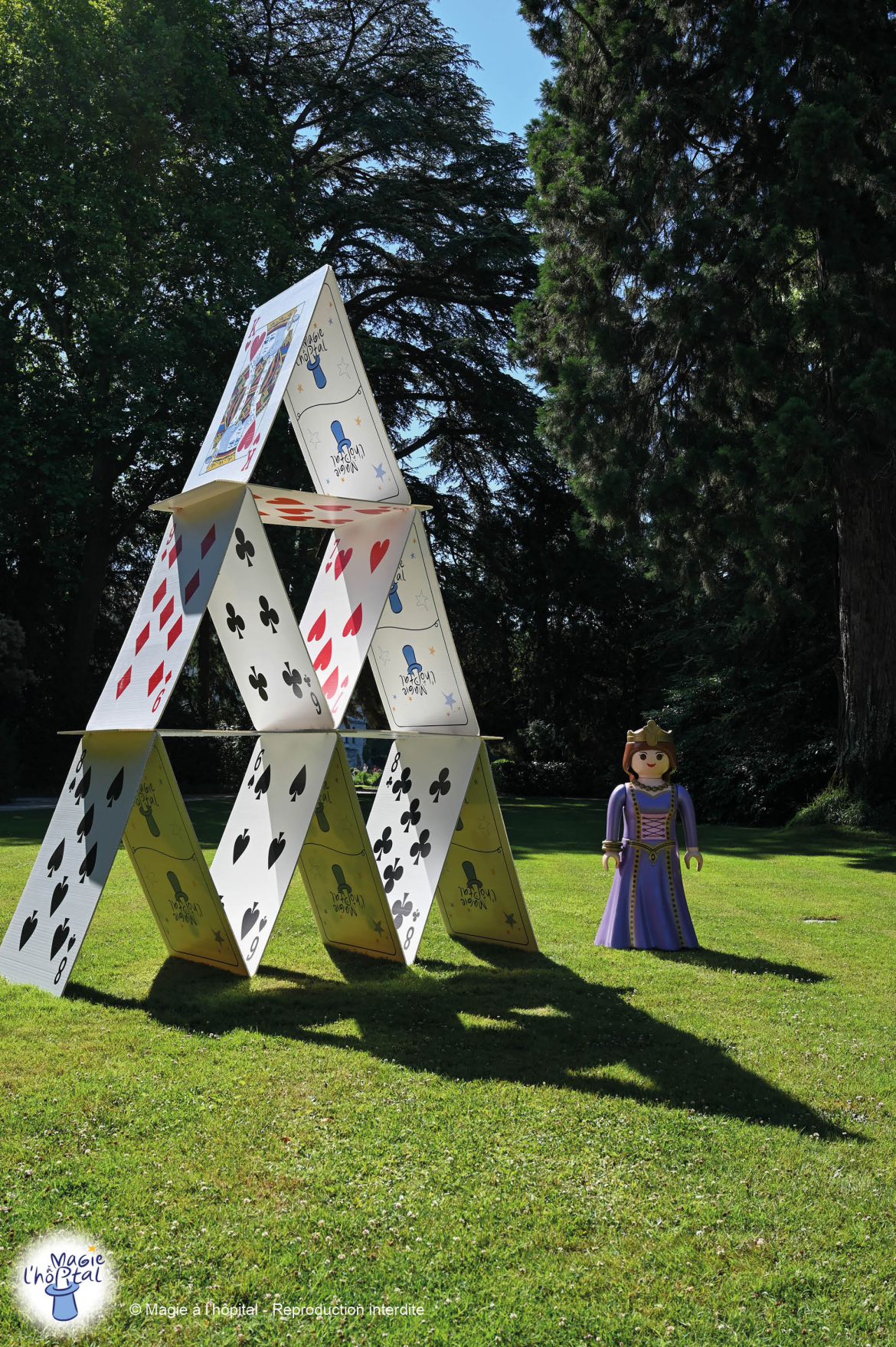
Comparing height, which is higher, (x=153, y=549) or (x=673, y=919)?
(x=153, y=549)

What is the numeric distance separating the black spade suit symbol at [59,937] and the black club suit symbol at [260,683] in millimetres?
1699

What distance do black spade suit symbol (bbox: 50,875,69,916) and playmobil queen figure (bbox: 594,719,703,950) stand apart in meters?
3.49

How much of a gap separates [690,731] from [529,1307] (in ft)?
59.0

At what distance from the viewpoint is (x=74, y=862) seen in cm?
586

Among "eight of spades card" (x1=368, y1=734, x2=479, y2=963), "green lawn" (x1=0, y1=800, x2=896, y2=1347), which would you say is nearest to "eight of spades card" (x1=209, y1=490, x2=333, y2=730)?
"eight of spades card" (x1=368, y1=734, x2=479, y2=963)

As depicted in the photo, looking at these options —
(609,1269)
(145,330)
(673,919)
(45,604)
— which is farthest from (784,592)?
(45,604)

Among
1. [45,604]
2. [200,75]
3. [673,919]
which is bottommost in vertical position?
[673,919]

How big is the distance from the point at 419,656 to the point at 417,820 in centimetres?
109

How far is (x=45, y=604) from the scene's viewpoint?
21.5m

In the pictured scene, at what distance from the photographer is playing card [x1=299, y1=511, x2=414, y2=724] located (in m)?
6.52

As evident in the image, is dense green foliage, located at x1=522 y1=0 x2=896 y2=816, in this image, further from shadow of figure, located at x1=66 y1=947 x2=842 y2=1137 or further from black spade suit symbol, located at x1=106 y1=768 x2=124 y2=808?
black spade suit symbol, located at x1=106 y1=768 x2=124 y2=808

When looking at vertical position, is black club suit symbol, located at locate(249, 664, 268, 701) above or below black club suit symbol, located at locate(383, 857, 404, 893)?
above

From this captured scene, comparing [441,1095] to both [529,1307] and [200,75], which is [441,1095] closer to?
[529,1307]

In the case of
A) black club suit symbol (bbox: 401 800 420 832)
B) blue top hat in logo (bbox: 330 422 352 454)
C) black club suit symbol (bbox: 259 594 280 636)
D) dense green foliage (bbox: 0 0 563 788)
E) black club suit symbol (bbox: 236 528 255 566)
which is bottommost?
black club suit symbol (bbox: 401 800 420 832)
